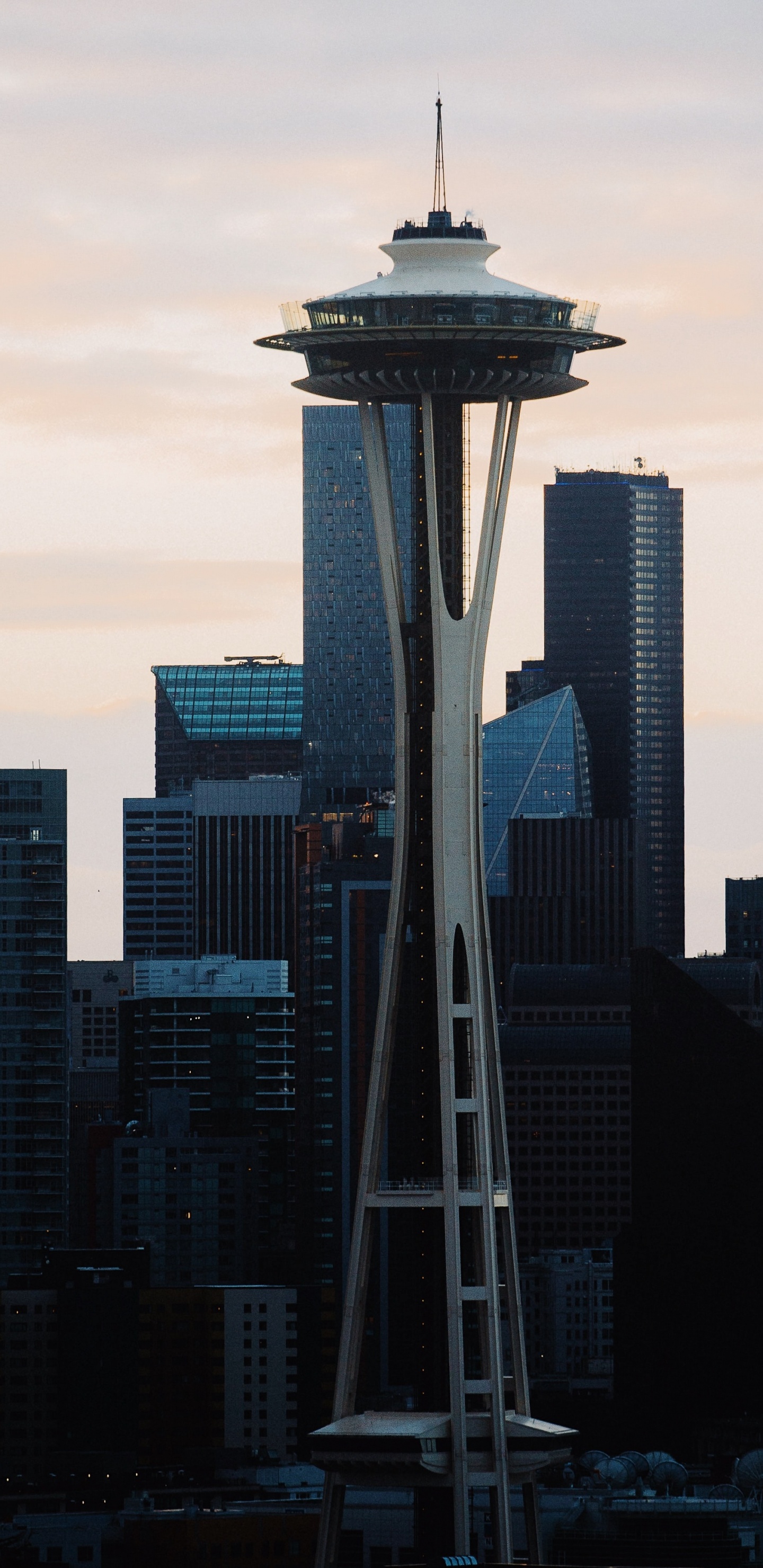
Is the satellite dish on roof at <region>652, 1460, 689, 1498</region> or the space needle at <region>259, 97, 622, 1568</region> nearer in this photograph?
the space needle at <region>259, 97, 622, 1568</region>

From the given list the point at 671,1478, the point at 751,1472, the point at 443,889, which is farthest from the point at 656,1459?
the point at 443,889

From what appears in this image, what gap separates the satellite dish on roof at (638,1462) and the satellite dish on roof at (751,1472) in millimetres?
4642

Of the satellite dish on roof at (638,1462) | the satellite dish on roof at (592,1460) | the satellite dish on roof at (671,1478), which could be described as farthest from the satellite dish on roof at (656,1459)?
the satellite dish on roof at (592,1460)

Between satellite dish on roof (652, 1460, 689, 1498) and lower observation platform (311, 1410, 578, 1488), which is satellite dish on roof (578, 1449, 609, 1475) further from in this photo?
lower observation platform (311, 1410, 578, 1488)

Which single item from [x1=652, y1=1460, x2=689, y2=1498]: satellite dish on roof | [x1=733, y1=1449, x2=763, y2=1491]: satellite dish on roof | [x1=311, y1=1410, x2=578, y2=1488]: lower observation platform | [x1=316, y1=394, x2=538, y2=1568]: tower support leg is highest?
[x1=316, y1=394, x2=538, y2=1568]: tower support leg

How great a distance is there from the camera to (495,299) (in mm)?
119875

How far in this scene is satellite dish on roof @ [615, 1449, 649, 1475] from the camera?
173m

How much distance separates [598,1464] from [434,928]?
63478 mm

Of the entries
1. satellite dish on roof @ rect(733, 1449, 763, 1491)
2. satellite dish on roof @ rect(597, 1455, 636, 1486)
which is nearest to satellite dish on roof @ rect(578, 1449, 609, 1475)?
satellite dish on roof @ rect(597, 1455, 636, 1486)

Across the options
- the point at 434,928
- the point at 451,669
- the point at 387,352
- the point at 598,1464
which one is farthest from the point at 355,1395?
the point at 598,1464

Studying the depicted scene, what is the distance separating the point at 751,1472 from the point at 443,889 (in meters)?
70.5

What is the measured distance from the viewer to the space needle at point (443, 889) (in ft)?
381

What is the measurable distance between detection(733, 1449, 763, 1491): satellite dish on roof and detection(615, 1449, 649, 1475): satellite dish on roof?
4.64 metres

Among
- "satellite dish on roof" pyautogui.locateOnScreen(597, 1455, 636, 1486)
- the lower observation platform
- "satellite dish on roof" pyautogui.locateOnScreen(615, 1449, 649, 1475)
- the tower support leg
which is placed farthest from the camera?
"satellite dish on roof" pyautogui.locateOnScreen(615, 1449, 649, 1475)
